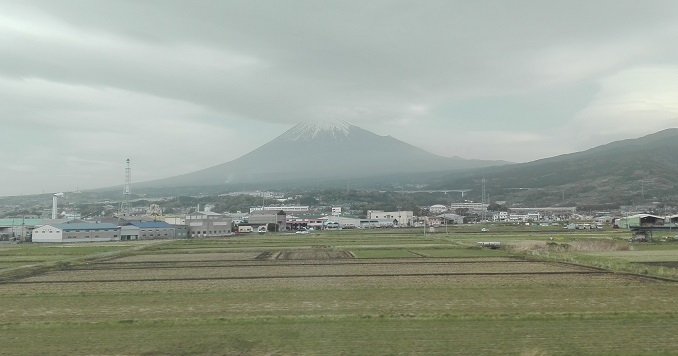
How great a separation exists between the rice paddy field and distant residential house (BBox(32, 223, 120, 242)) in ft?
78.9

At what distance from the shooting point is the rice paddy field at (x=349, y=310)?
23.1ft

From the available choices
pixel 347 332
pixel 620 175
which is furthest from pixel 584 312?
pixel 620 175

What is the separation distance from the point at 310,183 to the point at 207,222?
13988cm

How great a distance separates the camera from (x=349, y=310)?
9.34m

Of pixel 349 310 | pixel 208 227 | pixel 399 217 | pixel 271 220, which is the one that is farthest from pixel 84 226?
pixel 399 217

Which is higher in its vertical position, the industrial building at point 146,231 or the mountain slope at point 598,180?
the mountain slope at point 598,180

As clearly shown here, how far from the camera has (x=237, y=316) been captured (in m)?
8.95

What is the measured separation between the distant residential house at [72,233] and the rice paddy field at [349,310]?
24.0m

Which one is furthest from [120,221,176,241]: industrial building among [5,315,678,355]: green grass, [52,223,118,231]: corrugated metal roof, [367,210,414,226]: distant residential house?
[5,315,678,355]: green grass

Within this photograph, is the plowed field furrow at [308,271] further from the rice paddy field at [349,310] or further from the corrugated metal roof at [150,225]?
the corrugated metal roof at [150,225]

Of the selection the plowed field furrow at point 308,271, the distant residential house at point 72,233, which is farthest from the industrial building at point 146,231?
the plowed field furrow at point 308,271

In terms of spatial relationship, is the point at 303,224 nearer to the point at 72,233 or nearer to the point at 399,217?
the point at 399,217

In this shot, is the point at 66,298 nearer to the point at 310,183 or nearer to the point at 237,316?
the point at 237,316

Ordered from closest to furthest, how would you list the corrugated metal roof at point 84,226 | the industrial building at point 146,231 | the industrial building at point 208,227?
the corrugated metal roof at point 84,226, the industrial building at point 146,231, the industrial building at point 208,227
